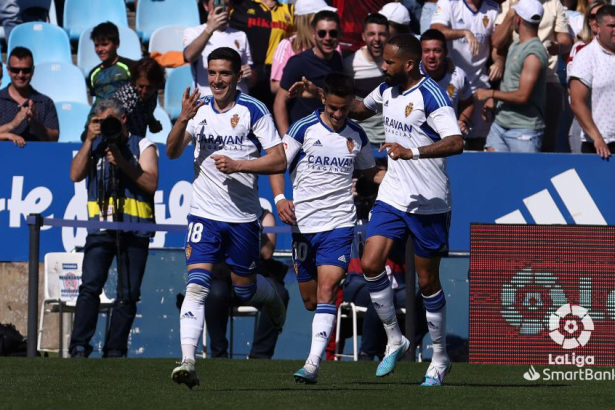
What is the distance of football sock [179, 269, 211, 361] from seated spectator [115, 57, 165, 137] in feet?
11.8

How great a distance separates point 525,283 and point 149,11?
815 cm

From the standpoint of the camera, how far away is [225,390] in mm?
7988

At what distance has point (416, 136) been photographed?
857cm

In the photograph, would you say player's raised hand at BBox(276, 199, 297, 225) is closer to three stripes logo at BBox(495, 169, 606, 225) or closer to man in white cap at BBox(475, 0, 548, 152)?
three stripes logo at BBox(495, 169, 606, 225)

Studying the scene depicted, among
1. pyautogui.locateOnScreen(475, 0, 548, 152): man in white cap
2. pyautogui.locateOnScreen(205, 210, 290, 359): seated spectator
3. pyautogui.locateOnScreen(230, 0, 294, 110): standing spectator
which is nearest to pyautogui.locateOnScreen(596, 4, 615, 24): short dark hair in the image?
pyautogui.locateOnScreen(475, 0, 548, 152): man in white cap

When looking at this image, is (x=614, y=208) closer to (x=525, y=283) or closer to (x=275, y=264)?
(x=525, y=283)

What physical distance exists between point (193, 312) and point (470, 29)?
655cm

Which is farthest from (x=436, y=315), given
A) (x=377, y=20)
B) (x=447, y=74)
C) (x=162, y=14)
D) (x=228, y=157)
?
(x=162, y=14)

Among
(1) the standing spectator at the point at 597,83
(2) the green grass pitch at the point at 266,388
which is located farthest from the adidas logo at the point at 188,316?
(1) the standing spectator at the point at 597,83

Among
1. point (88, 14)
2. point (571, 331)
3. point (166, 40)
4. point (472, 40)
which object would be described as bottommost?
point (571, 331)

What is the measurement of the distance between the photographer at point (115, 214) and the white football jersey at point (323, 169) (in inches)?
86.4

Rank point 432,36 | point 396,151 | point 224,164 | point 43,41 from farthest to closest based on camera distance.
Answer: point 43,41, point 432,36, point 224,164, point 396,151

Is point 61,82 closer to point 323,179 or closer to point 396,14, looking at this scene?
point 396,14

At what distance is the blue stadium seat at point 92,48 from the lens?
15734mm
